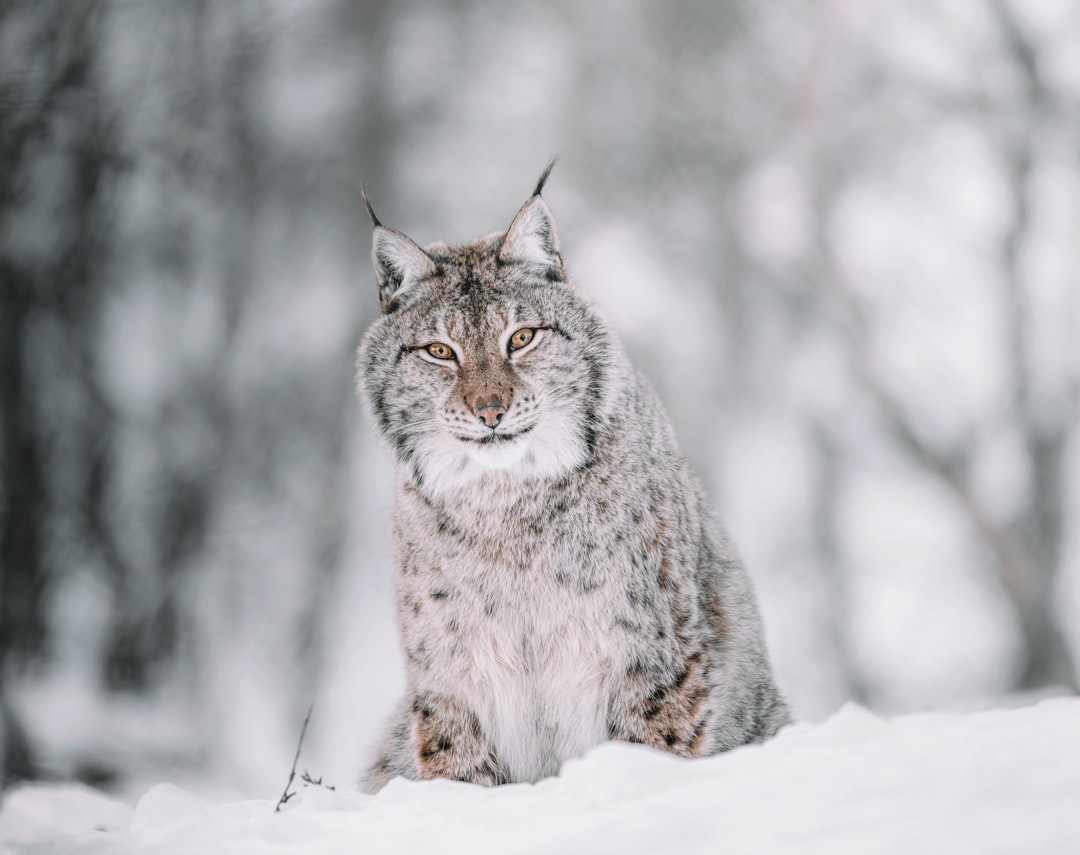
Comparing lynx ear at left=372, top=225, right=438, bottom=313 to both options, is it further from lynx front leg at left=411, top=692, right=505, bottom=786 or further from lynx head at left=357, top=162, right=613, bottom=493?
lynx front leg at left=411, top=692, right=505, bottom=786

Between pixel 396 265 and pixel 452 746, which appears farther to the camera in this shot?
pixel 396 265

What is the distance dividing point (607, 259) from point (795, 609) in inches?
189

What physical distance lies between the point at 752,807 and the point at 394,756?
2.21 meters

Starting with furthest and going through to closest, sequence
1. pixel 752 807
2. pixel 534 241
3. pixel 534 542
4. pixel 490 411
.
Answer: pixel 534 241 → pixel 534 542 → pixel 490 411 → pixel 752 807

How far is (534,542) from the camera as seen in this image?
4.00 meters

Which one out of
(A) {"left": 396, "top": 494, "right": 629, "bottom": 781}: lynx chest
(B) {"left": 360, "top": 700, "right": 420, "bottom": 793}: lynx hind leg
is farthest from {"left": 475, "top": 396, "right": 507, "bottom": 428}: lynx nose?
(B) {"left": 360, "top": 700, "right": 420, "bottom": 793}: lynx hind leg

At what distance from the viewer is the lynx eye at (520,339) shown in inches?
160

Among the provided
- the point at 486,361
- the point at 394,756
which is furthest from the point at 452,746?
the point at 486,361

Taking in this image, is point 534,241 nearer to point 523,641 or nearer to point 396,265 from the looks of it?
point 396,265

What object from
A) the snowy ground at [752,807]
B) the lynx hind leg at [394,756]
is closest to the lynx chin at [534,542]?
the lynx hind leg at [394,756]

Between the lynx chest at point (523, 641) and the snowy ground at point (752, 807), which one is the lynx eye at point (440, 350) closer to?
the lynx chest at point (523, 641)

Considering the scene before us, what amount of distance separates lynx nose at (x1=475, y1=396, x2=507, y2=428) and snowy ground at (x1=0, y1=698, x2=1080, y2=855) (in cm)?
114

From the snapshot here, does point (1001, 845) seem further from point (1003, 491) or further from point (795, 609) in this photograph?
point (795, 609)

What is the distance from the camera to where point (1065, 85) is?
432 inches
